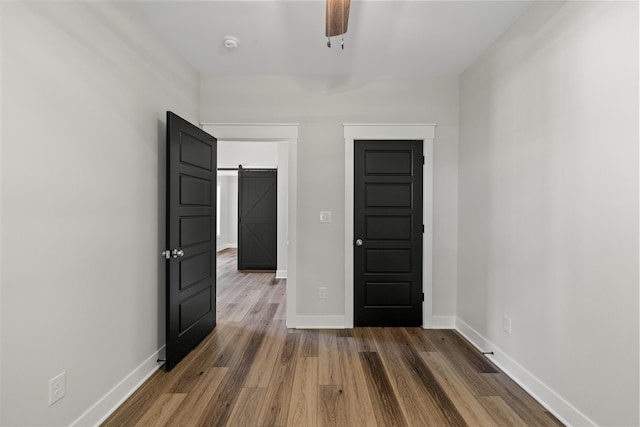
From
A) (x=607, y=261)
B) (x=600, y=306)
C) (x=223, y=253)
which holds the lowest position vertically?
(x=223, y=253)

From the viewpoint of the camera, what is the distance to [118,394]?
77.2 inches

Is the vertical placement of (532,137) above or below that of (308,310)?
above

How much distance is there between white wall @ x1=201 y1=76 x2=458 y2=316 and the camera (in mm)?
3273

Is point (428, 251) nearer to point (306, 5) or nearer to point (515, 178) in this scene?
point (515, 178)

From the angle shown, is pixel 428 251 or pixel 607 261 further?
pixel 428 251

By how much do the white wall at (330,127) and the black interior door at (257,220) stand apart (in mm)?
3314

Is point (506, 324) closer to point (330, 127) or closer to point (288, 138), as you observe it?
point (330, 127)

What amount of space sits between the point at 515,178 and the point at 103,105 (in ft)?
9.73

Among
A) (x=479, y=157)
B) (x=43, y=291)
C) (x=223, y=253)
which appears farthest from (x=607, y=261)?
(x=223, y=253)

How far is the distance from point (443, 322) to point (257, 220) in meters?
4.40

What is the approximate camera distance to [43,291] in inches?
56.8

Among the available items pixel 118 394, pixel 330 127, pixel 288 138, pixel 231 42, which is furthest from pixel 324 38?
pixel 118 394

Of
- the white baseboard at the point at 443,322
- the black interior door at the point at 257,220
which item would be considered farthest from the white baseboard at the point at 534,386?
the black interior door at the point at 257,220

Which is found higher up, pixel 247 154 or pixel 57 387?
pixel 247 154
